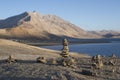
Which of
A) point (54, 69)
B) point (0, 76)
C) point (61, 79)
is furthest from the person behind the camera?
point (54, 69)

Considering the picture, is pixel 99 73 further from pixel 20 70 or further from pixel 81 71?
pixel 20 70

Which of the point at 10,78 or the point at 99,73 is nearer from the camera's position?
the point at 10,78

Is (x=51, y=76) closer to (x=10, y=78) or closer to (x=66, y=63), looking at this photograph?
(x=10, y=78)

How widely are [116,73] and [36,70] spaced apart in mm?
5624

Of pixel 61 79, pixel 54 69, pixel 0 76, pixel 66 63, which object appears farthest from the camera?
pixel 66 63

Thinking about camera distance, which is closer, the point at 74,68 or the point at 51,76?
the point at 51,76

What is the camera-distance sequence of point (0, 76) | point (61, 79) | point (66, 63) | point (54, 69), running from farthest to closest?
1. point (66, 63)
2. point (54, 69)
3. point (0, 76)
4. point (61, 79)

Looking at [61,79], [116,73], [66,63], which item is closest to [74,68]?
[66,63]

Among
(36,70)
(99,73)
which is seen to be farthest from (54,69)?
(99,73)

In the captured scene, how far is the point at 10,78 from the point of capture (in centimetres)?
2578

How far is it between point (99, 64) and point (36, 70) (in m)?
5.62

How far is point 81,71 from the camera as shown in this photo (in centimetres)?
2828

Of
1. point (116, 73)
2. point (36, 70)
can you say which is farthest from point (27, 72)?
point (116, 73)

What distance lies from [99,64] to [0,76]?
8526 mm
